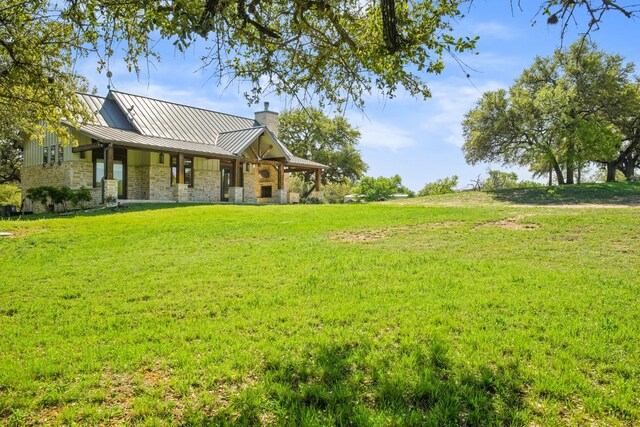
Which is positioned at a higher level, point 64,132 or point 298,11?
point 298,11

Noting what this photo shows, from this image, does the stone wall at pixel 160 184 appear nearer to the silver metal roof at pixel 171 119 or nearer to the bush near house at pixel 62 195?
the silver metal roof at pixel 171 119

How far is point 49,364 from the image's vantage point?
13.2ft

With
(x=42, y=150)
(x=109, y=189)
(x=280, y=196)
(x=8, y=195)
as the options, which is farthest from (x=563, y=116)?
(x=8, y=195)

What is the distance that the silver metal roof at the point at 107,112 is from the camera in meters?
23.8

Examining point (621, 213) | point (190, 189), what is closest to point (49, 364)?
point (621, 213)

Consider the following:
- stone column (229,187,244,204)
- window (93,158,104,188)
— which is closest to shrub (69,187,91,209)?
window (93,158,104,188)

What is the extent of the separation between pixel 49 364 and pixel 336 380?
2.74 meters

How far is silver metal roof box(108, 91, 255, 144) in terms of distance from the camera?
2520 cm

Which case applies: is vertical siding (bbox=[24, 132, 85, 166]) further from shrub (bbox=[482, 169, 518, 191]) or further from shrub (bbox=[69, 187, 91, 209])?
shrub (bbox=[482, 169, 518, 191])

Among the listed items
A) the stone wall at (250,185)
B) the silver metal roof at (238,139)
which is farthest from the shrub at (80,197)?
the stone wall at (250,185)

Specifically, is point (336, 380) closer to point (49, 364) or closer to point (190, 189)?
point (49, 364)

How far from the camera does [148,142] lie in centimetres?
2170

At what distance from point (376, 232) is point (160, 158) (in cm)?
1668

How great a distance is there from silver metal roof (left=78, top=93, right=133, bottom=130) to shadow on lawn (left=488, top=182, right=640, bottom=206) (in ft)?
72.3
